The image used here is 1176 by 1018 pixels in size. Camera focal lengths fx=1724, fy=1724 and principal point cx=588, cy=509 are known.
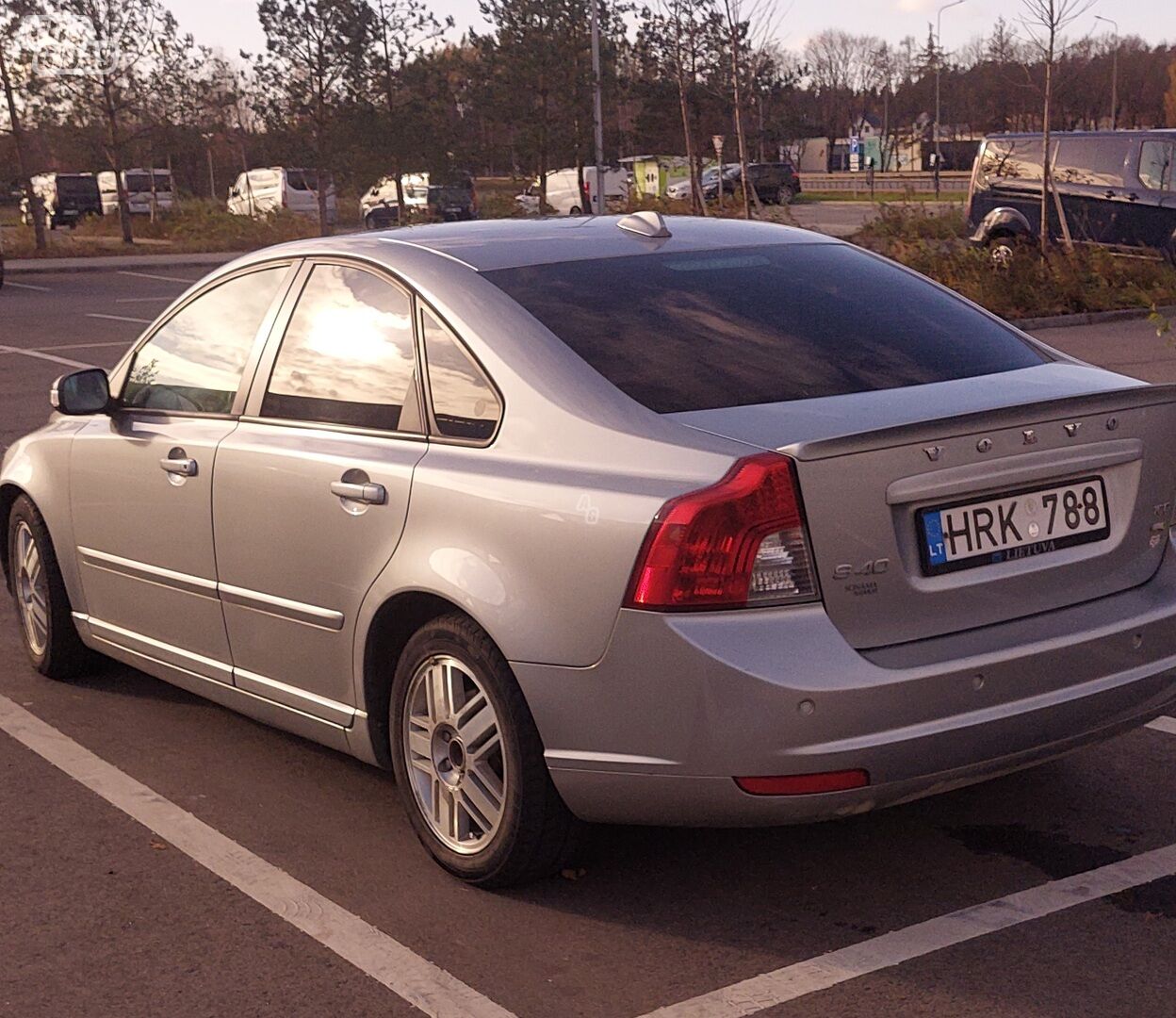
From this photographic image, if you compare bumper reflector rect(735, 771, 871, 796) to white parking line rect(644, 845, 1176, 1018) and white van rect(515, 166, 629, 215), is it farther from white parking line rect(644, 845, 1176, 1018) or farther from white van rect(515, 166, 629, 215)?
white van rect(515, 166, 629, 215)

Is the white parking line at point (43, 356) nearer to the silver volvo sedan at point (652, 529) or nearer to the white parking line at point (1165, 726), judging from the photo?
the silver volvo sedan at point (652, 529)

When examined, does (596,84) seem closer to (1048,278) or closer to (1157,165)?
(1157,165)

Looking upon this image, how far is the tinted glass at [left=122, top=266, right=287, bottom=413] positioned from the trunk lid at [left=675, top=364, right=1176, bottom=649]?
175 cm

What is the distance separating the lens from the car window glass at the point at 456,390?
4.12 m

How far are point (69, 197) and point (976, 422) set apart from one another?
59189mm

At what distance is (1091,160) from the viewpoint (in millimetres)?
21781

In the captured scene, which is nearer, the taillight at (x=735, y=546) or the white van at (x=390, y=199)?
the taillight at (x=735, y=546)

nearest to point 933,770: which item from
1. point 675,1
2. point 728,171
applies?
point 675,1

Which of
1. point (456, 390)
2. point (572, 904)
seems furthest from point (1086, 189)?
point (572, 904)

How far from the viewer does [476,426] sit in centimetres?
413

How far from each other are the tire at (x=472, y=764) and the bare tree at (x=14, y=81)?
118ft

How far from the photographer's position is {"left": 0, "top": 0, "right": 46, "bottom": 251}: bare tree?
36562mm

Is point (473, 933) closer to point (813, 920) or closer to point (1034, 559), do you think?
point (813, 920)

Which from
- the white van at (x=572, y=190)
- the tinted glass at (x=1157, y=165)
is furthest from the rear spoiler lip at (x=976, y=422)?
the white van at (x=572, y=190)
